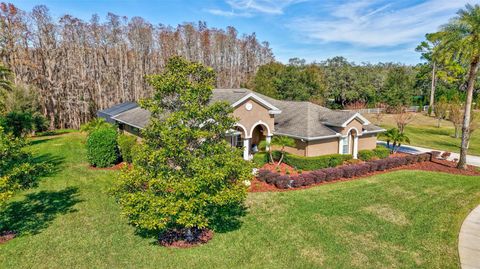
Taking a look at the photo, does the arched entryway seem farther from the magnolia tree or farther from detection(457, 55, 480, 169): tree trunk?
the magnolia tree

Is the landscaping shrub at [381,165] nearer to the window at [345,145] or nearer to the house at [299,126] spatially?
the house at [299,126]

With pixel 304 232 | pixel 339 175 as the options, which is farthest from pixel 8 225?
pixel 339 175

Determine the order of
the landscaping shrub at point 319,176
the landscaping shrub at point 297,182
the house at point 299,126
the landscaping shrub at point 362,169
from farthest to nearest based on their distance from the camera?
the house at point 299,126
the landscaping shrub at point 362,169
the landscaping shrub at point 319,176
the landscaping shrub at point 297,182

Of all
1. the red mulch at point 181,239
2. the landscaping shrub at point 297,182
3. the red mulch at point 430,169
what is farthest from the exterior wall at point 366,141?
the red mulch at point 181,239

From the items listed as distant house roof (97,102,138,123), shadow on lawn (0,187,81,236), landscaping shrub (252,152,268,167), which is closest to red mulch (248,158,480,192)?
landscaping shrub (252,152,268,167)

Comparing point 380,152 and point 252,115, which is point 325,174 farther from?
point 380,152

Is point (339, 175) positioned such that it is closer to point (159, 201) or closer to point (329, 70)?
point (159, 201)
